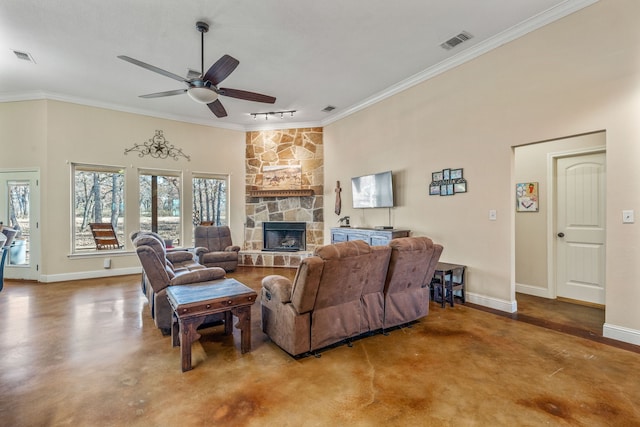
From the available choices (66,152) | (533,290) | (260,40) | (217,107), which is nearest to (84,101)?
(66,152)

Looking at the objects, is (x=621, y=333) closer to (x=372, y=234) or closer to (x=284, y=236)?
(x=372, y=234)

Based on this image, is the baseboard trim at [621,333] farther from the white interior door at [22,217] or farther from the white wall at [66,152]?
the white interior door at [22,217]

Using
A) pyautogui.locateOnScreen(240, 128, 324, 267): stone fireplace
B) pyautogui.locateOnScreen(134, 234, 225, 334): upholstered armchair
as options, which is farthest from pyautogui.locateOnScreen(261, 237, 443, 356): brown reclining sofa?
pyautogui.locateOnScreen(240, 128, 324, 267): stone fireplace

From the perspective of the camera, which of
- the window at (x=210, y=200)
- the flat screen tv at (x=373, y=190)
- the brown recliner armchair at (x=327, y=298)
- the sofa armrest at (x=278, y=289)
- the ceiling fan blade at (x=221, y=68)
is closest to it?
the brown recliner armchair at (x=327, y=298)

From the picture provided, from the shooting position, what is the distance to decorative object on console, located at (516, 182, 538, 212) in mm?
4426

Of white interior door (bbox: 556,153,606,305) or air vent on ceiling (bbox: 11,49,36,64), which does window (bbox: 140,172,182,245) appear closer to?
air vent on ceiling (bbox: 11,49,36,64)

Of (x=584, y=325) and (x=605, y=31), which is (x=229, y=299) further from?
(x=605, y=31)

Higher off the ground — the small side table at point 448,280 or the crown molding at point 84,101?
the crown molding at point 84,101

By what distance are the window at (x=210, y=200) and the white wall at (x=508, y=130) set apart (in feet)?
12.0

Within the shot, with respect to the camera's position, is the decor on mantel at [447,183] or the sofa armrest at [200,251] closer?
the decor on mantel at [447,183]

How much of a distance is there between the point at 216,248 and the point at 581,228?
633cm

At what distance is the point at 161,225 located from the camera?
639 cm

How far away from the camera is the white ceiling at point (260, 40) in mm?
3102

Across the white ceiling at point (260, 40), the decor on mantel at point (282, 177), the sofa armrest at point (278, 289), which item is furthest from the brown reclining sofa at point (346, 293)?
the decor on mantel at point (282, 177)
